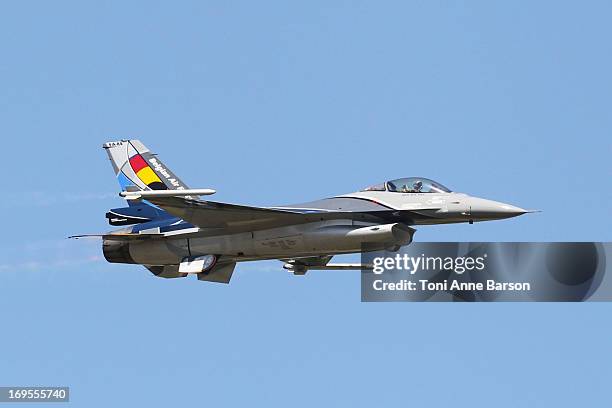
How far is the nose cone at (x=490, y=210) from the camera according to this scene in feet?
116

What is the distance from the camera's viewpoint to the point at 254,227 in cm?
3609

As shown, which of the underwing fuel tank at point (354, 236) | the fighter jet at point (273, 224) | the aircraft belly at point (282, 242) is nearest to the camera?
the underwing fuel tank at point (354, 236)

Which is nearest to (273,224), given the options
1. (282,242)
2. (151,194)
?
(282,242)

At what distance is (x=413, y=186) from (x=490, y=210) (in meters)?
2.00

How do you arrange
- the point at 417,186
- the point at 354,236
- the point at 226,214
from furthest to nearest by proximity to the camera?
the point at 417,186
the point at 226,214
the point at 354,236

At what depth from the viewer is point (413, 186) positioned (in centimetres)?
3588

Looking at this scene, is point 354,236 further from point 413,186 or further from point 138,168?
point 138,168

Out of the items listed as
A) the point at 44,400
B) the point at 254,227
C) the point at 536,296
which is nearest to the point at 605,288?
the point at 536,296

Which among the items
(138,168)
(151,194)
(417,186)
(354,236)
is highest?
(138,168)

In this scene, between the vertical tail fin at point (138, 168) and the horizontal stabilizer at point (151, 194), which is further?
the vertical tail fin at point (138, 168)

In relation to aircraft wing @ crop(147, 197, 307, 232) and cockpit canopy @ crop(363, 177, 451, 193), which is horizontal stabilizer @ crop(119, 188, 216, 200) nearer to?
aircraft wing @ crop(147, 197, 307, 232)

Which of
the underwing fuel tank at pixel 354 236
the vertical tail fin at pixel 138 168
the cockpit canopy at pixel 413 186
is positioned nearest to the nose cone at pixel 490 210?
the cockpit canopy at pixel 413 186

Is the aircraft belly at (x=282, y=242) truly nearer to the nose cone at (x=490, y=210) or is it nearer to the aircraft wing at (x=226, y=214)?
the aircraft wing at (x=226, y=214)

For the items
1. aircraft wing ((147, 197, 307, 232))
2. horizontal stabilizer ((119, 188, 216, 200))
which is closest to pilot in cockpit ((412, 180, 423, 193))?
aircraft wing ((147, 197, 307, 232))
